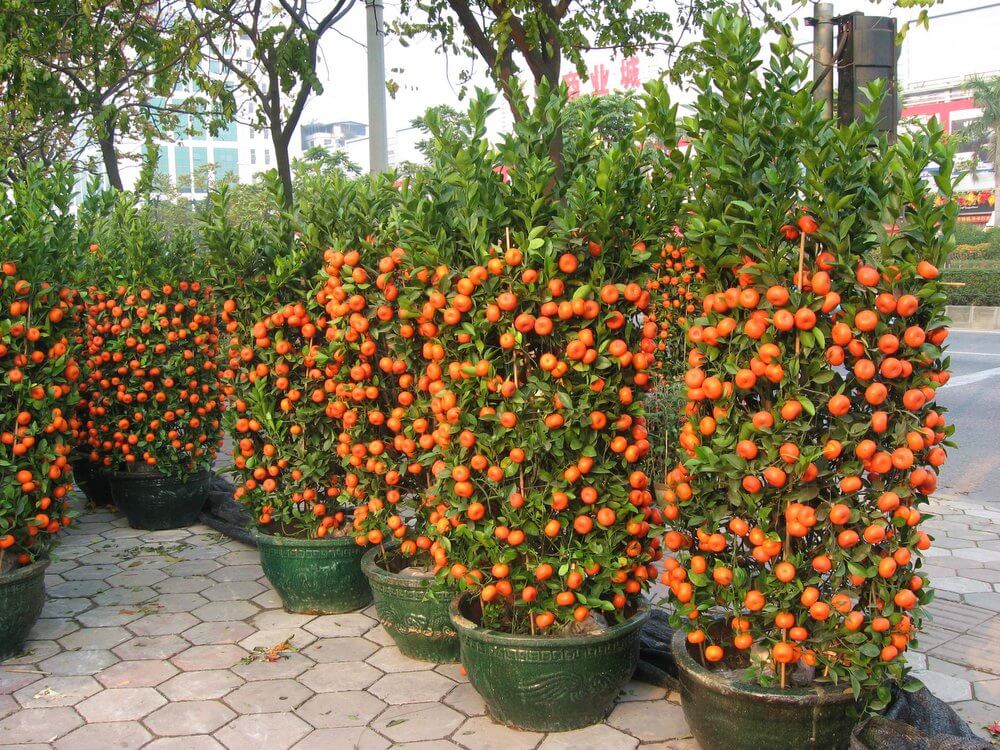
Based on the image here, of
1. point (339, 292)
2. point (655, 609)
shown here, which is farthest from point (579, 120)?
point (655, 609)

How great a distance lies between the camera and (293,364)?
4891mm

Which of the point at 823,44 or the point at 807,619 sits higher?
the point at 823,44

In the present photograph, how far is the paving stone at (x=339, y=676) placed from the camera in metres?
4.13

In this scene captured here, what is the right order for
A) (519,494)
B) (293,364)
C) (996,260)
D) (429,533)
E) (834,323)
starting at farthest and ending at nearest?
(996,260), (293,364), (429,533), (519,494), (834,323)

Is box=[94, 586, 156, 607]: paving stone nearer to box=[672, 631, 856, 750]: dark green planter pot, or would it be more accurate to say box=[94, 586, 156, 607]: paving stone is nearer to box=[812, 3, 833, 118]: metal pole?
box=[672, 631, 856, 750]: dark green planter pot

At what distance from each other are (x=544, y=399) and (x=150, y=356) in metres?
4.03

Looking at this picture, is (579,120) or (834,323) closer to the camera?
(834,323)

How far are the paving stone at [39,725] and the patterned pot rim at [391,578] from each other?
1.33 metres

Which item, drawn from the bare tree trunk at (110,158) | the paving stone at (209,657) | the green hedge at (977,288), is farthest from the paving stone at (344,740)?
the green hedge at (977,288)

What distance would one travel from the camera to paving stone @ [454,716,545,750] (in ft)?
11.8

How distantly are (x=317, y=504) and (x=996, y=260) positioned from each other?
28.6m

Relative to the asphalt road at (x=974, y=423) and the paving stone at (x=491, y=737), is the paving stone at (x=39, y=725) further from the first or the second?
the asphalt road at (x=974, y=423)

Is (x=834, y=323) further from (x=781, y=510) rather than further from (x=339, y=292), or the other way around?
(x=339, y=292)

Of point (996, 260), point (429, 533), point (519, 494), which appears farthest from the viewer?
point (996, 260)
